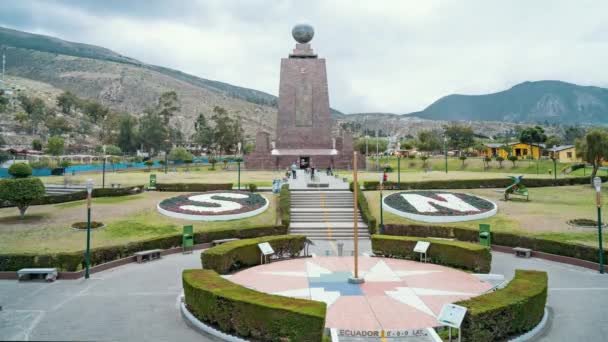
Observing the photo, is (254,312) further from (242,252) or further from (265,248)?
(265,248)

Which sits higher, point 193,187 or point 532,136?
point 532,136

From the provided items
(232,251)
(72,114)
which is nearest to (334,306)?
(232,251)

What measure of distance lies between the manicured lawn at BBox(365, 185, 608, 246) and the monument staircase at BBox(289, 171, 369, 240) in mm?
1791

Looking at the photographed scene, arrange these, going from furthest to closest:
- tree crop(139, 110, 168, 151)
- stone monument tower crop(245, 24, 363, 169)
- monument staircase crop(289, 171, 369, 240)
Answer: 1. tree crop(139, 110, 168, 151)
2. stone monument tower crop(245, 24, 363, 169)
3. monument staircase crop(289, 171, 369, 240)

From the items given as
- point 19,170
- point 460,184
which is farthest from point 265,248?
point 460,184

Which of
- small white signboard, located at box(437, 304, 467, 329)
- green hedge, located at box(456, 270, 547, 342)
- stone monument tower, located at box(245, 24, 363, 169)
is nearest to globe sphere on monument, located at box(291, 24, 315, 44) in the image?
stone monument tower, located at box(245, 24, 363, 169)

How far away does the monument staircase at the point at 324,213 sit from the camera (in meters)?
24.7

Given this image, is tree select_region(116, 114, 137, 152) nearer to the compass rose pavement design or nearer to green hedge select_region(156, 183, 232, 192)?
green hedge select_region(156, 183, 232, 192)

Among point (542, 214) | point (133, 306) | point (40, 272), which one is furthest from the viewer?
point (542, 214)

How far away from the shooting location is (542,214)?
26172mm

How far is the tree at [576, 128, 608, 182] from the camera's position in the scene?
37.1 meters

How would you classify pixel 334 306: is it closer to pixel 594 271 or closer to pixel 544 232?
pixel 594 271

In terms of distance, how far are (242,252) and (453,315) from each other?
9816 millimetres

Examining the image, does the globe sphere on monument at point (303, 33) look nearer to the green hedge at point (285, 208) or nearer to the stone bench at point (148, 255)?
the green hedge at point (285, 208)
